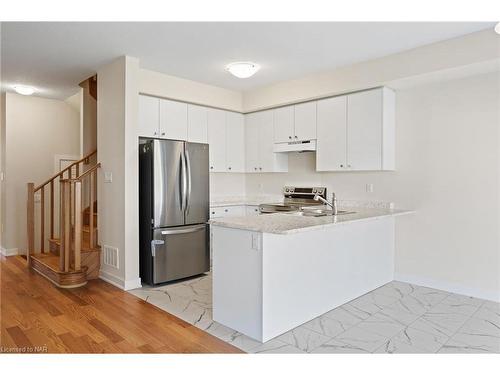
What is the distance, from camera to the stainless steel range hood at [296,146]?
15.0ft

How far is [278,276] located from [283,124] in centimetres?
284

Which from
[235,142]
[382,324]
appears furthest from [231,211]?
[382,324]

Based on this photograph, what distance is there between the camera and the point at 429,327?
277 centimetres

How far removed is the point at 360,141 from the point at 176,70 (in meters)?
2.39

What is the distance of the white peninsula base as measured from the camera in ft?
8.27

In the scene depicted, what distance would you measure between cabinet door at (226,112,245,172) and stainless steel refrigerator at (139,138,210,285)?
1115mm

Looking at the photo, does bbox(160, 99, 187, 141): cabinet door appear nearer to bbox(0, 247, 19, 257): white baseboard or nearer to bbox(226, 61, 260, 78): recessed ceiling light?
bbox(226, 61, 260, 78): recessed ceiling light

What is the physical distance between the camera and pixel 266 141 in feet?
17.0

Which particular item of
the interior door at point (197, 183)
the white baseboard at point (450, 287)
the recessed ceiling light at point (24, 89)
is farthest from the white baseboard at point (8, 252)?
the white baseboard at point (450, 287)

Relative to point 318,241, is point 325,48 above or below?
above

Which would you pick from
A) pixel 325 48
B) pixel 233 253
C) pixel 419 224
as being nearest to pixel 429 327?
pixel 419 224

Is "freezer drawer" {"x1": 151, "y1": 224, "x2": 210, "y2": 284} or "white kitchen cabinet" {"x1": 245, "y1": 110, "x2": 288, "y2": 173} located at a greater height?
Answer: "white kitchen cabinet" {"x1": 245, "y1": 110, "x2": 288, "y2": 173}

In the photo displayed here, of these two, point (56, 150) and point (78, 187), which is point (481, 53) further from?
point (56, 150)

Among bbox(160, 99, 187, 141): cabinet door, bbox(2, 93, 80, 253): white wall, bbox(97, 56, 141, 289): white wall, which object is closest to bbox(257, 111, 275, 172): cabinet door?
bbox(160, 99, 187, 141): cabinet door
